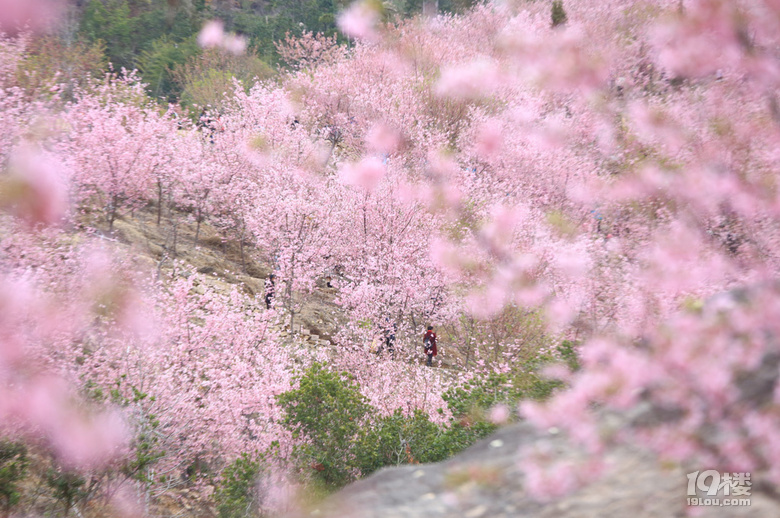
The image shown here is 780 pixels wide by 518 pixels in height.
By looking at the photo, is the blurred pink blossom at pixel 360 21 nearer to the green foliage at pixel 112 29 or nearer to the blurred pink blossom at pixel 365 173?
the blurred pink blossom at pixel 365 173

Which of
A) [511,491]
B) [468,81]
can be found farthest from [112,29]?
[511,491]

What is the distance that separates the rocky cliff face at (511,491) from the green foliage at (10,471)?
6.01 meters

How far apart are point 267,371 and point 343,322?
6.22 metres

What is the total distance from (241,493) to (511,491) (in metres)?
6.11

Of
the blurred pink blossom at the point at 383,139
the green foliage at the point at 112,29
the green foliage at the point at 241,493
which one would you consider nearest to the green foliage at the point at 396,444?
the green foliage at the point at 241,493

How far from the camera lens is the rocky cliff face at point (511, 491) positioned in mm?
3145

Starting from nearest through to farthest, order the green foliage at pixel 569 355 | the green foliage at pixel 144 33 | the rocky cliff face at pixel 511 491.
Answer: the rocky cliff face at pixel 511 491 → the green foliage at pixel 569 355 → the green foliage at pixel 144 33

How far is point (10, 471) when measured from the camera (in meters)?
6.98

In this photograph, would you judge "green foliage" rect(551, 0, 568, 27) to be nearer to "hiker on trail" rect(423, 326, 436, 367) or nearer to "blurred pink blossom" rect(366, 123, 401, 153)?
"blurred pink blossom" rect(366, 123, 401, 153)

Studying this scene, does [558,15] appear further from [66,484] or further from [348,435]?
[66,484]

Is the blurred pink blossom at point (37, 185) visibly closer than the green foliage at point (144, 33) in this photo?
Yes

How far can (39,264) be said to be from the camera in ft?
36.8

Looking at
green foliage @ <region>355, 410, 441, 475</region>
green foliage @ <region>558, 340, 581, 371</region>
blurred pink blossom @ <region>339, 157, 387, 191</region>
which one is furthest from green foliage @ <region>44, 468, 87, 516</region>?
blurred pink blossom @ <region>339, 157, 387, 191</region>

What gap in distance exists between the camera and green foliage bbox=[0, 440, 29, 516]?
6961mm
